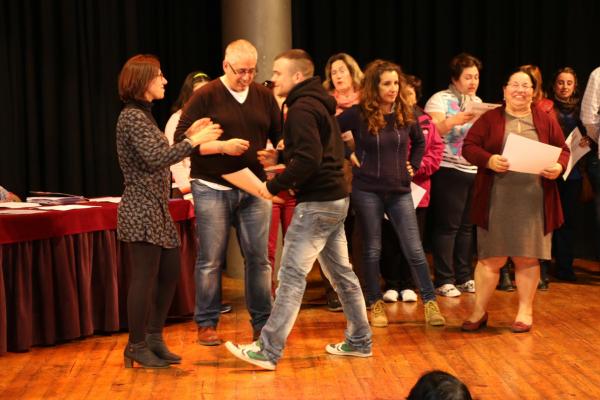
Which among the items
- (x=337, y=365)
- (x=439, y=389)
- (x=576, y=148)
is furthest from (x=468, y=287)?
(x=439, y=389)

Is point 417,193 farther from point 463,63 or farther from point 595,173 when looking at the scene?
point 595,173

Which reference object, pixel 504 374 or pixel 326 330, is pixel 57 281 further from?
pixel 504 374

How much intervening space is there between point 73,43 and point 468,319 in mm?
3463

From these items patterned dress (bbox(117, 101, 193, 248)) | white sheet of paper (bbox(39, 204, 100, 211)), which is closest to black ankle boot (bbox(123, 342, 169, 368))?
patterned dress (bbox(117, 101, 193, 248))

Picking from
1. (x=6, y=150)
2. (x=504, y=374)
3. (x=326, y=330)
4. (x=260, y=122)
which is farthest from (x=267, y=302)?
(x=6, y=150)

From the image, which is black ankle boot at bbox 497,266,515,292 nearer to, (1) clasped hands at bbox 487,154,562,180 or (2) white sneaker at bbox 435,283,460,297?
(2) white sneaker at bbox 435,283,460,297

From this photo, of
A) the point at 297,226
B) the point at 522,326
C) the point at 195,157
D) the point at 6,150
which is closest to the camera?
the point at 297,226

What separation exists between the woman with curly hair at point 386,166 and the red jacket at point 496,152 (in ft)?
1.29

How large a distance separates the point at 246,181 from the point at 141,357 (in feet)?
3.11

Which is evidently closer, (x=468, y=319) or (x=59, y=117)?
(x=468, y=319)

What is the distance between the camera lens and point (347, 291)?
461 centimetres

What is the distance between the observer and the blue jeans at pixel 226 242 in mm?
4867

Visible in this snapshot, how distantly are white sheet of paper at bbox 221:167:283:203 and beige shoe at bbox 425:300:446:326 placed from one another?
4.47 ft

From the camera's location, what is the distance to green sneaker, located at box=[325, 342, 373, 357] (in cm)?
477
